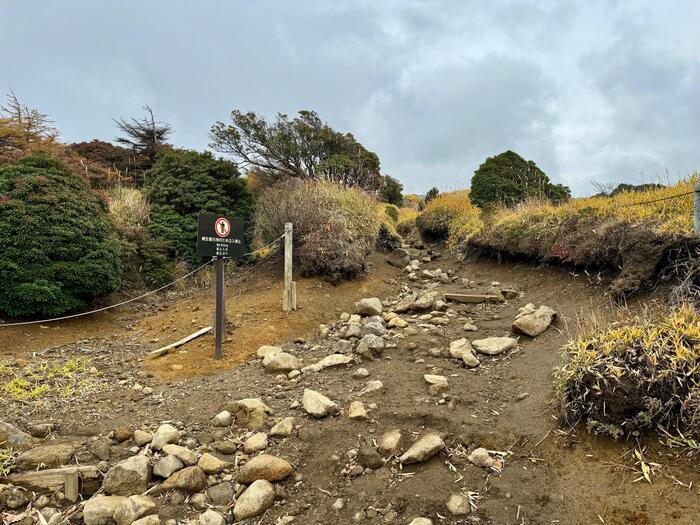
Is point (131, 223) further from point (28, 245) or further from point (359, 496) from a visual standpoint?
point (359, 496)

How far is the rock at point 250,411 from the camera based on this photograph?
4.10 m

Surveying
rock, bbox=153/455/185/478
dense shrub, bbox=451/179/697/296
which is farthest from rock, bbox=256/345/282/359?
dense shrub, bbox=451/179/697/296

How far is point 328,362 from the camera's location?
536 cm

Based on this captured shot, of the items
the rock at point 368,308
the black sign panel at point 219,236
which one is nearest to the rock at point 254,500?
the black sign panel at point 219,236

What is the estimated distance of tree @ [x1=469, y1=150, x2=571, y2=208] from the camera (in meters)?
11.9

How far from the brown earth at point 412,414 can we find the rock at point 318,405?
0.27ft

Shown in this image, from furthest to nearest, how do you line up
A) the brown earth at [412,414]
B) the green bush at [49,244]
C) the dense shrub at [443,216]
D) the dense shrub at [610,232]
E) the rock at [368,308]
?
the dense shrub at [443,216] < the rock at [368,308] < the green bush at [49,244] < the dense shrub at [610,232] < the brown earth at [412,414]

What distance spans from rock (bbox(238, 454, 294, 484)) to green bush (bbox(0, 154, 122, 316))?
5.89 meters

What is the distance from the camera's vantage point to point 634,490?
2.65m

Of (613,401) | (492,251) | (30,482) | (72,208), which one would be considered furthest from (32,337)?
(492,251)

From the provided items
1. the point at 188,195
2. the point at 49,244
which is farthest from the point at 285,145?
the point at 49,244

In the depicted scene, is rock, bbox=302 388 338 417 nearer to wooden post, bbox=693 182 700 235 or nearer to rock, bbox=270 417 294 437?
rock, bbox=270 417 294 437

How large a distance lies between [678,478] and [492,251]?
7.58 m

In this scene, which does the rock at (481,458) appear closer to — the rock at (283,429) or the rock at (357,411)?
the rock at (357,411)
